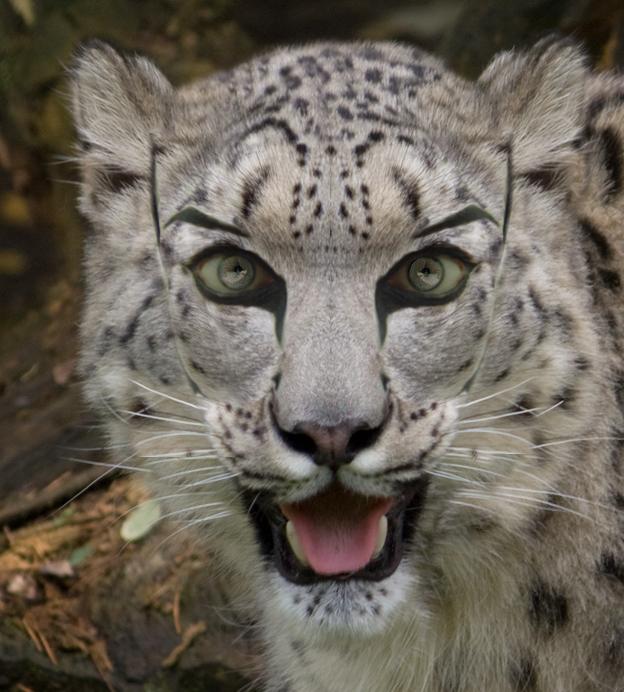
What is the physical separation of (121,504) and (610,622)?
3780 mm

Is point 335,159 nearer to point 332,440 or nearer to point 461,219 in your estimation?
point 461,219

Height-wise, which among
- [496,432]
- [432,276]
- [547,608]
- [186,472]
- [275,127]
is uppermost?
[275,127]

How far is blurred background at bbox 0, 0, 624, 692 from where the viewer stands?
6805mm

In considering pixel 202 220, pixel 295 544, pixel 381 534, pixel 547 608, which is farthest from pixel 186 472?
pixel 547 608

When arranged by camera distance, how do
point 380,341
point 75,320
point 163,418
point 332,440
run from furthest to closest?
1. point 75,320
2. point 163,418
3. point 380,341
4. point 332,440

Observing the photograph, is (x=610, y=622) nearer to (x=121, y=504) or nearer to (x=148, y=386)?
(x=148, y=386)

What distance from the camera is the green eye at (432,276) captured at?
3971 millimetres

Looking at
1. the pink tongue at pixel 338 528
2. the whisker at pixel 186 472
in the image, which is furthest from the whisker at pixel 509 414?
the whisker at pixel 186 472

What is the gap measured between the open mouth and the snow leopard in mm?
11

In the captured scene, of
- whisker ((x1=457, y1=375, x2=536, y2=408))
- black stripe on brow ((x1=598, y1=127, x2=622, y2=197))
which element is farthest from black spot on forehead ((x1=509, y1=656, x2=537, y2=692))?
black stripe on brow ((x1=598, y1=127, x2=622, y2=197))

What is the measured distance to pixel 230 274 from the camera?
406 centimetres

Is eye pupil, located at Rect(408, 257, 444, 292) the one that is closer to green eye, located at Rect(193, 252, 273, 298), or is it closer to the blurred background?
green eye, located at Rect(193, 252, 273, 298)

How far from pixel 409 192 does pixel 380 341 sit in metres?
0.48

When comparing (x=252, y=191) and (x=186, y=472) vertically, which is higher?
(x=252, y=191)
